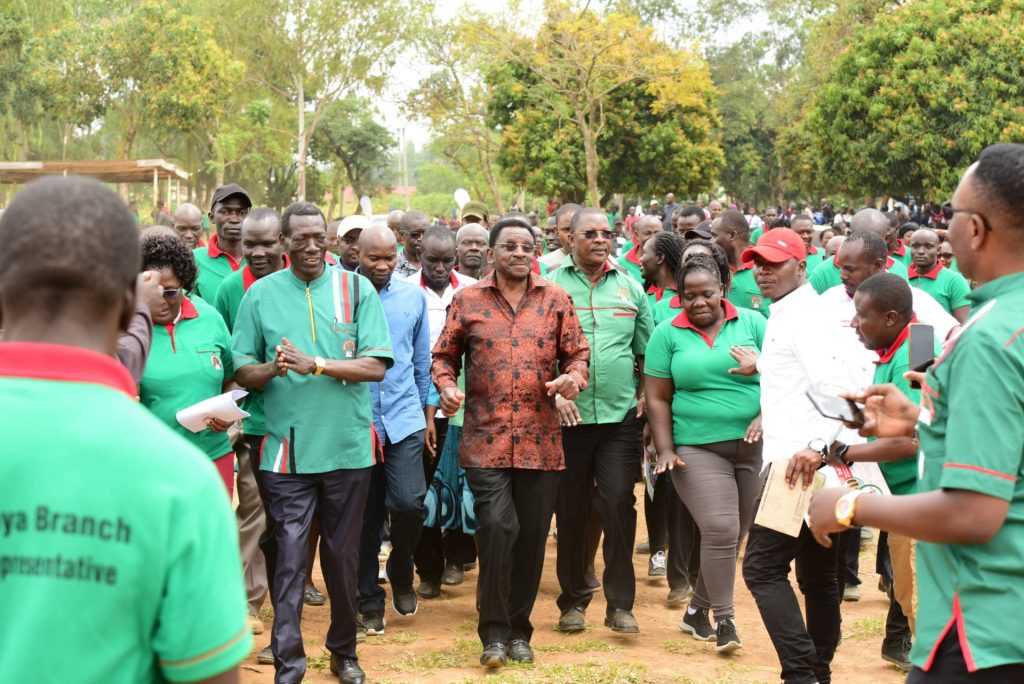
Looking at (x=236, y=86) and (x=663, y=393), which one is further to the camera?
(x=236, y=86)

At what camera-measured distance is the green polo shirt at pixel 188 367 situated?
6199 mm

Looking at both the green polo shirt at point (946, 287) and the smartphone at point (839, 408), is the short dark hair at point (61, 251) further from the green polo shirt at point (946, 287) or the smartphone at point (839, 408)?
the green polo shirt at point (946, 287)

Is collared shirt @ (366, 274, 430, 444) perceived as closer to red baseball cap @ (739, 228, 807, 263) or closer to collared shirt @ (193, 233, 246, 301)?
collared shirt @ (193, 233, 246, 301)

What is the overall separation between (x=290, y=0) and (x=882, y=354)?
132ft

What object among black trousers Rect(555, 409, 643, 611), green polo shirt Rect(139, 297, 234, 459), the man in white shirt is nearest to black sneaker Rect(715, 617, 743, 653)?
black trousers Rect(555, 409, 643, 611)

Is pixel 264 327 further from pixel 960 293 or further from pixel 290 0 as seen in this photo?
pixel 290 0

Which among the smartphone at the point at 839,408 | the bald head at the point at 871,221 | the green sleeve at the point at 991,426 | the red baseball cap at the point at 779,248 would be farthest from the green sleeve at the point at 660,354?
the green sleeve at the point at 991,426

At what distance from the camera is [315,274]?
20.6 feet

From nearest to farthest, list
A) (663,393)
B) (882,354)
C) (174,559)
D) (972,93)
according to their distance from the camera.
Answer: (174,559) < (882,354) < (663,393) < (972,93)

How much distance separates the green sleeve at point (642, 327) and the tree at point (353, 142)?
55.9 metres

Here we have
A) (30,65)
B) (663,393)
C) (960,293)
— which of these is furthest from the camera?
(30,65)

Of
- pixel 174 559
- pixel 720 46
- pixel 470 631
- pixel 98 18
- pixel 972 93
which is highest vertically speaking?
pixel 720 46

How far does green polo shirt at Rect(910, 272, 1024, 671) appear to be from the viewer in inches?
116

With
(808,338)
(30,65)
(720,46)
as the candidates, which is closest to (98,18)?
(30,65)
